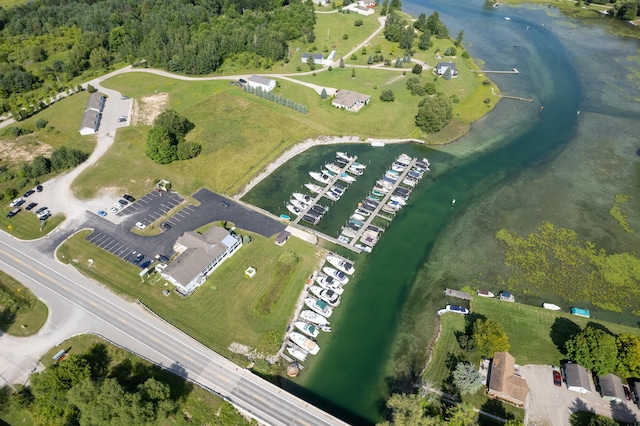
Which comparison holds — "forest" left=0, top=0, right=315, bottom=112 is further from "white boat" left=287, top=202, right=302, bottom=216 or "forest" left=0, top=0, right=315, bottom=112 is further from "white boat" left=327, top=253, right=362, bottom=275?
"white boat" left=327, top=253, right=362, bottom=275

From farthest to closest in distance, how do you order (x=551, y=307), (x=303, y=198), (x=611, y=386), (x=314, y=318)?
(x=303, y=198) < (x=551, y=307) < (x=314, y=318) < (x=611, y=386)

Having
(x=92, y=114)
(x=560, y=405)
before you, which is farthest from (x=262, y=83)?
(x=560, y=405)

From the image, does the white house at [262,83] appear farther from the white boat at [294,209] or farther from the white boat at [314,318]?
the white boat at [314,318]

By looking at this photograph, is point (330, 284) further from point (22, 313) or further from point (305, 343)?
point (22, 313)

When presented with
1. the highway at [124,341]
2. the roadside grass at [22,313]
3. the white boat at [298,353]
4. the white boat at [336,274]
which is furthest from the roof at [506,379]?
the roadside grass at [22,313]

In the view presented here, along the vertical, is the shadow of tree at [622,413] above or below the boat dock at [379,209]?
below

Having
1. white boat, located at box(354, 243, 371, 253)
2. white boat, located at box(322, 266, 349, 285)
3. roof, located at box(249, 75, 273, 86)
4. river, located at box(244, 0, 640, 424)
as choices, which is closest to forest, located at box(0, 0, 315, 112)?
roof, located at box(249, 75, 273, 86)
